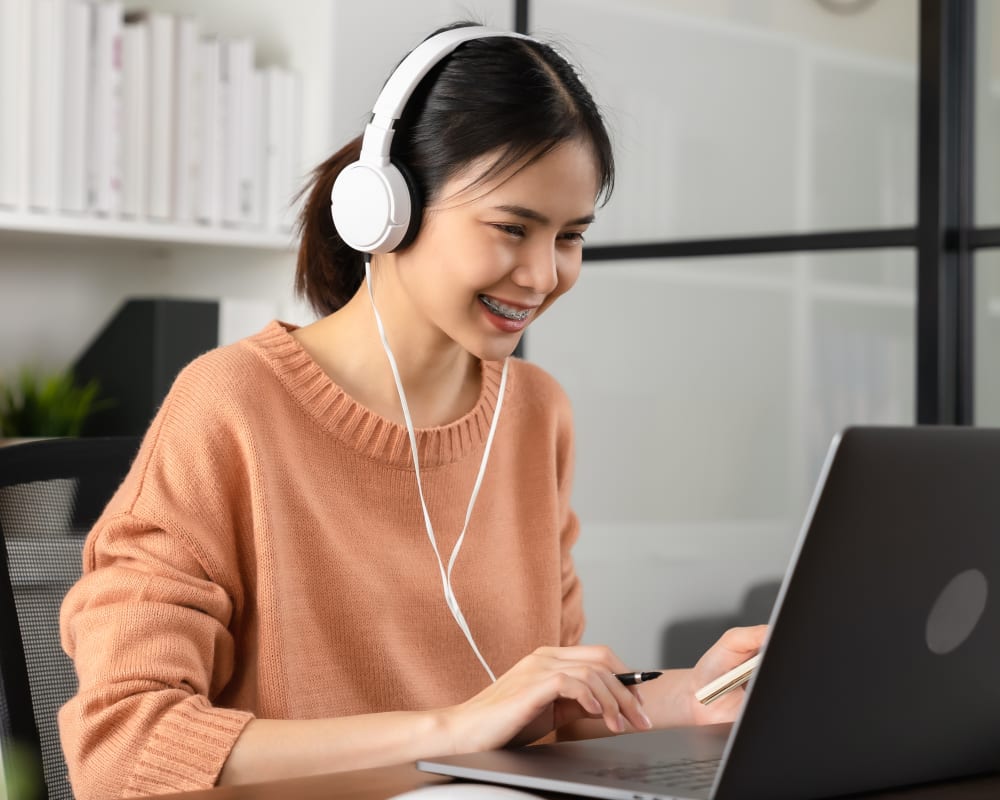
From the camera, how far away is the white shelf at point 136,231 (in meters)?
2.19

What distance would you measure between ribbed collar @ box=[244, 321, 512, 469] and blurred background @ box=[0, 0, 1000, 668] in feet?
3.57

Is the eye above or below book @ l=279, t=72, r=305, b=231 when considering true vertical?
below

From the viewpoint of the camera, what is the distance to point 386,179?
3.82 feet

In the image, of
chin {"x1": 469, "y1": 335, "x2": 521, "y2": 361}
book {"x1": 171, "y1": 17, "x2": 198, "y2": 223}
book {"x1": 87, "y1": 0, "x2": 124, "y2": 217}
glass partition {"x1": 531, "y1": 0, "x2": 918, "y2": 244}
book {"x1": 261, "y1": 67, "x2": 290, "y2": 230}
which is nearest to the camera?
chin {"x1": 469, "y1": 335, "x2": 521, "y2": 361}

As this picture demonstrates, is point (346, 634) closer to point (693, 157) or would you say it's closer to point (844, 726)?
point (844, 726)

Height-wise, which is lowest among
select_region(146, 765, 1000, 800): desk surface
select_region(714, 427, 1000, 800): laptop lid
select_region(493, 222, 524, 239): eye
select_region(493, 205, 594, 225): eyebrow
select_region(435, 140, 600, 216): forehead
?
select_region(146, 765, 1000, 800): desk surface

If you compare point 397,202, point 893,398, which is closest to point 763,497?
point 893,398

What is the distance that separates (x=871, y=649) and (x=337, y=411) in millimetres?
653

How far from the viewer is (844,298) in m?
2.20

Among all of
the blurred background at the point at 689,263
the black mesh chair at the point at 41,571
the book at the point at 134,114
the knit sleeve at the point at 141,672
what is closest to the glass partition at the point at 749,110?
the blurred background at the point at 689,263

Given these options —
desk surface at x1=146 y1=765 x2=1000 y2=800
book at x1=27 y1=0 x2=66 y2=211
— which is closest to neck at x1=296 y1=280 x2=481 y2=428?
desk surface at x1=146 y1=765 x2=1000 y2=800

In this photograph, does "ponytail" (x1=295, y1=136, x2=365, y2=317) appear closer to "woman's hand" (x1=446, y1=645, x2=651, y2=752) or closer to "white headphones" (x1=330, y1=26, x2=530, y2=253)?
"white headphones" (x1=330, y1=26, x2=530, y2=253)

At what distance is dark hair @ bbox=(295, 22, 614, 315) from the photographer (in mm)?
1165

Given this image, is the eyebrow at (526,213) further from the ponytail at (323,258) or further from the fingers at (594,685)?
the fingers at (594,685)
